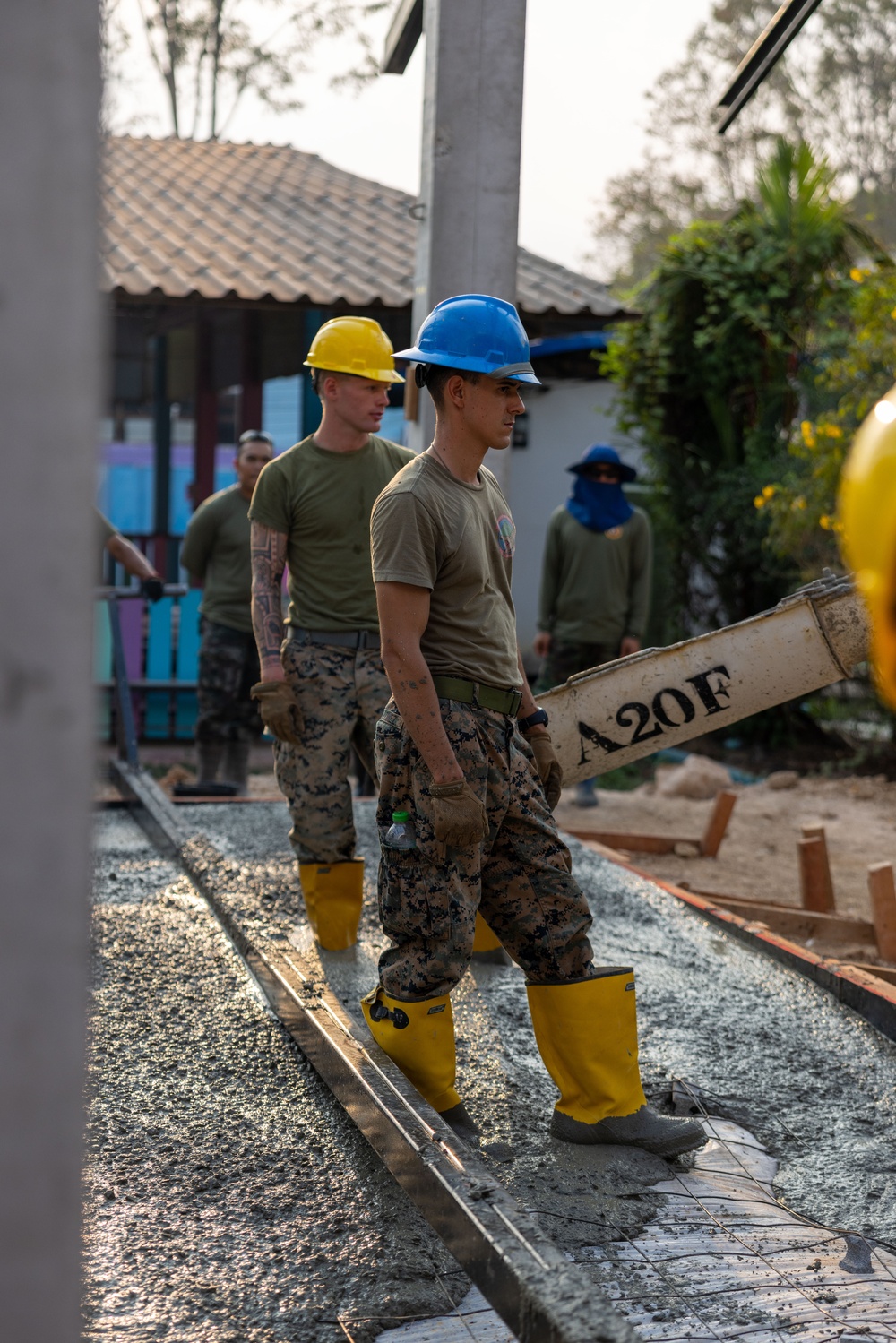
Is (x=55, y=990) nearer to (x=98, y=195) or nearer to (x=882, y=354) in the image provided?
(x=98, y=195)

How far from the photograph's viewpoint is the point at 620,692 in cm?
399

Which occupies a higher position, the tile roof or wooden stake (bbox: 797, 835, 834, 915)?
the tile roof

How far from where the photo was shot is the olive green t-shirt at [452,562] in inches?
115

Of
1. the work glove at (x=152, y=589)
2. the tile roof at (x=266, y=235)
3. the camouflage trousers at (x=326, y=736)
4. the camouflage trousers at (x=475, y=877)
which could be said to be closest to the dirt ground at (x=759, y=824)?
the work glove at (x=152, y=589)

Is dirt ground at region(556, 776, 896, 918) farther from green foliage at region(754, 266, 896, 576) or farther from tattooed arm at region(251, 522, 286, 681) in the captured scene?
tattooed arm at region(251, 522, 286, 681)

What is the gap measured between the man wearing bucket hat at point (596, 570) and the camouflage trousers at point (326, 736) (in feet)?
14.5

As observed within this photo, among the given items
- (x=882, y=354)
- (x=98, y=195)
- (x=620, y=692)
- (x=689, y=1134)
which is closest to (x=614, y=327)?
(x=882, y=354)

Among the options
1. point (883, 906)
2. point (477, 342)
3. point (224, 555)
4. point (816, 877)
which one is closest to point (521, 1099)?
point (477, 342)

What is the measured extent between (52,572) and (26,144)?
34 centimetres

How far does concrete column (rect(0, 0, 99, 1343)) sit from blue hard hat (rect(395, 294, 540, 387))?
1933 millimetres

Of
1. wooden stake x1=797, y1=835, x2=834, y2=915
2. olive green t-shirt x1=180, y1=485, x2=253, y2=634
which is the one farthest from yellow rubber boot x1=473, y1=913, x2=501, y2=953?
olive green t-shirt x1=180, y1=485, x2=253, y2=634

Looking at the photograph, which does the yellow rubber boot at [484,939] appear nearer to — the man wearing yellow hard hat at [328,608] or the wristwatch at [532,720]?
the man wearing yellow hard hat at [328,608]

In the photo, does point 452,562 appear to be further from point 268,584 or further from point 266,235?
point 266,235

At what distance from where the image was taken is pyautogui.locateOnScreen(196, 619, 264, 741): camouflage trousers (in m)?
7.80
